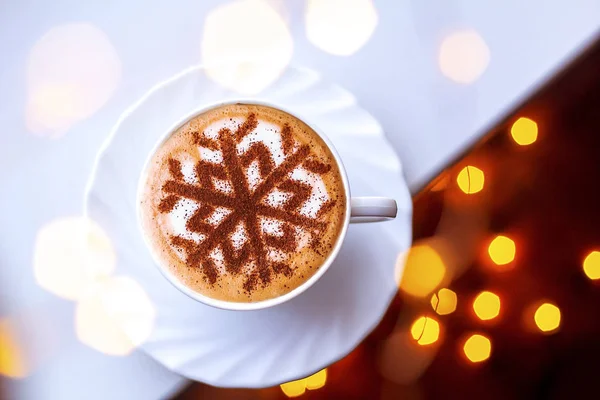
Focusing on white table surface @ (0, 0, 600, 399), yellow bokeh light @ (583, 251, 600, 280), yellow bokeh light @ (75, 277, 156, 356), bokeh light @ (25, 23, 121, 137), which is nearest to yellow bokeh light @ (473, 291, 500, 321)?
yellow bokeh light @ (583, 251, 600, 280)

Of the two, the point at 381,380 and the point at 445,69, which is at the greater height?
the point at 445,69

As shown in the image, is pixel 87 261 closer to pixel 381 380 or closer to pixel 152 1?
pixel 152 1

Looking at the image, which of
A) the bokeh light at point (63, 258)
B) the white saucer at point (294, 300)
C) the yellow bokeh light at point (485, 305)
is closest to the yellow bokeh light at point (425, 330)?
the yellow bokeh light at point (485, 305)

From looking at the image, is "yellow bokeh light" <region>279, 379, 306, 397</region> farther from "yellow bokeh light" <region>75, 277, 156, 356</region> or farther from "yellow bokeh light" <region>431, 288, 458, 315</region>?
A: "yellow bokeh light" <region>75, 277, 156, 356</region>

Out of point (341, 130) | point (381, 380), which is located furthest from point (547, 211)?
point (341, 130)

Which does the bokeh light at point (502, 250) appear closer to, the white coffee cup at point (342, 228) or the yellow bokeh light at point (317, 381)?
the yellow bokeh light at point (317, 381)

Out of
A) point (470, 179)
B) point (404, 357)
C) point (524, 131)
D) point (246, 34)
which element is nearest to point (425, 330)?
point (404, 357)
